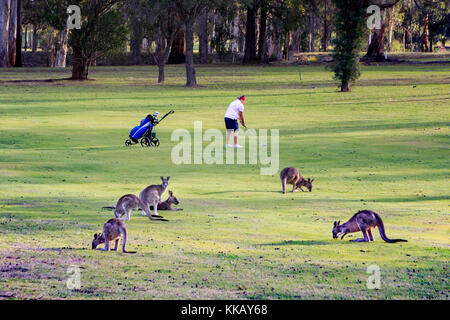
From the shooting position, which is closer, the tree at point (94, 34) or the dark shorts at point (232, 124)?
the dark shorts at point (232, 124)

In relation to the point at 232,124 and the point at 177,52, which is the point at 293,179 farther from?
the point at 177,52

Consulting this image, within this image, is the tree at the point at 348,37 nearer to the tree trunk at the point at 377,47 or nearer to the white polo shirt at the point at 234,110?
the white polo shirt at the point at 234,110

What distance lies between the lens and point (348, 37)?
53812 millimetres

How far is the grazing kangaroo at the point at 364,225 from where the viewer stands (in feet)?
43.0

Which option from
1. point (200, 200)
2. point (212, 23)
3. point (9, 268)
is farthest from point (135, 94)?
point (212, 23)

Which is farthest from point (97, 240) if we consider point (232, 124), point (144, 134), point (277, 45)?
point (277, 45)

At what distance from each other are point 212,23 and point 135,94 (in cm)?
4850

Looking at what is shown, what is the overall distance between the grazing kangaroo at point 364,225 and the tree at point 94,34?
52.3m

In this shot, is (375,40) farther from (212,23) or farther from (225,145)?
(225,145)

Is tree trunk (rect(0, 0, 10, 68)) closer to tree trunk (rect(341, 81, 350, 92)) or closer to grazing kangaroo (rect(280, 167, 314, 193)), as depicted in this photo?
tree trunk (rect(341, 81, 350, 92))

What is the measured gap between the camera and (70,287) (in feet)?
32.0

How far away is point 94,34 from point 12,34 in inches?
753

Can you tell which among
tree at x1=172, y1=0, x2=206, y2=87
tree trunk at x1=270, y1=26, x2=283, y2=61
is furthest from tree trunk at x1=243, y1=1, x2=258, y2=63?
tree at x1=172, y1=0, x2=206, y2=87

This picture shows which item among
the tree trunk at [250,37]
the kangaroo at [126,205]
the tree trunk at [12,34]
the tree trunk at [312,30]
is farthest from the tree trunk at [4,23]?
the kangaroo at [126,205]
